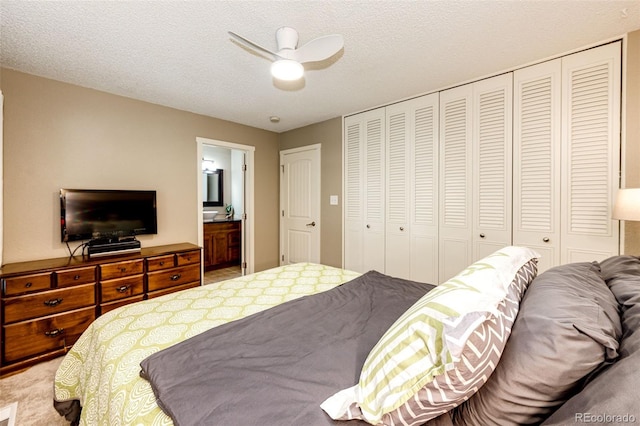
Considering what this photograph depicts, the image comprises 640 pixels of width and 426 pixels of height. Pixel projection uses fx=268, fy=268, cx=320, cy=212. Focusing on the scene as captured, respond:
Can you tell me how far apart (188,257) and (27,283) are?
1.26 meters

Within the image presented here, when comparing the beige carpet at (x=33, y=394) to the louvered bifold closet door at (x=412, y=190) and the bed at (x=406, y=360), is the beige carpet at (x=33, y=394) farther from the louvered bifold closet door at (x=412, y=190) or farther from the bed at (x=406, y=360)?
the louvered bifold closet door at (x=412, y=190)

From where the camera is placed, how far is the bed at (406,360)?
629 mm

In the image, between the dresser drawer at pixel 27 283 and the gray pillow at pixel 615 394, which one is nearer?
the gray pillow at pixel 615 394

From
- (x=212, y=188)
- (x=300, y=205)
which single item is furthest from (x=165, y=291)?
(x=212, y=188)

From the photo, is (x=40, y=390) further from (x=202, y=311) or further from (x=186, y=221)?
(x=186, y=221)

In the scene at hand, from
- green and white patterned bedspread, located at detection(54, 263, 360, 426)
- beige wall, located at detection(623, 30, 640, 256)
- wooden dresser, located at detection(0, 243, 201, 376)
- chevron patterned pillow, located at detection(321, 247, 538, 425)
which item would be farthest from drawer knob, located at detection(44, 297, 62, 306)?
beige wall, located at detection(623, 30, 640, 256)

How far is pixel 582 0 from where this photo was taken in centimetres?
165

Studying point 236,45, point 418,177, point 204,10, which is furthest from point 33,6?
point 418,177

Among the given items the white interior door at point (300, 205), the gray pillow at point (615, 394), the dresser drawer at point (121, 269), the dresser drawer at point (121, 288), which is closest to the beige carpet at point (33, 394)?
the dresser drawer at point (121, 288)

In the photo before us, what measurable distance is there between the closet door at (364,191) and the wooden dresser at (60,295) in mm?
2324

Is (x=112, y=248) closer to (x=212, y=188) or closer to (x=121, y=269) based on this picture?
(x=121, y=269)

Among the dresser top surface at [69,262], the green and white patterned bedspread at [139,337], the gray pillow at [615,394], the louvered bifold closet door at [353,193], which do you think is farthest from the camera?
the louvered bifold closet door at [353,193]

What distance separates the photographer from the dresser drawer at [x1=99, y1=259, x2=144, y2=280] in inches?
99.0

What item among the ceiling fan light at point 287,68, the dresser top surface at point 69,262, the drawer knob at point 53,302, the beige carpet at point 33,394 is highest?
the ceiling fan light at point 287,68
